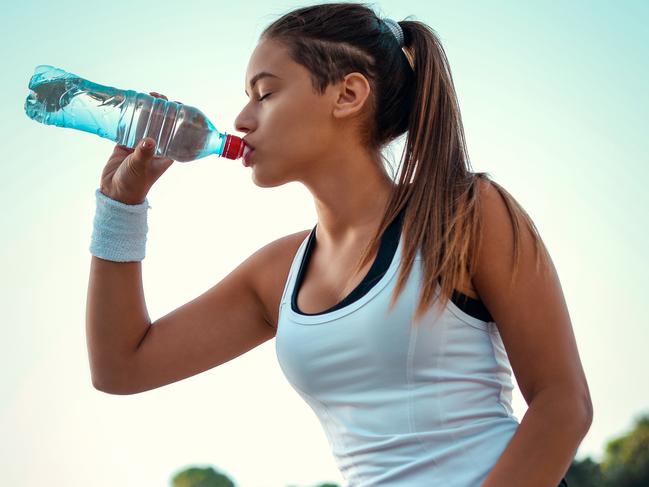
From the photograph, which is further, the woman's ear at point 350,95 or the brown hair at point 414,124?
the woman's ear at point 350,95

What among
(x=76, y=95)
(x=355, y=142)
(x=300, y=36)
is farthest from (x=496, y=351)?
(x=76, y=95)

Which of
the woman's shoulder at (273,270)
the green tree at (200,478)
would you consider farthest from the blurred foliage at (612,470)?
the woman's shoulder at (273,270)

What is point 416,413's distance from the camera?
4.15 feet

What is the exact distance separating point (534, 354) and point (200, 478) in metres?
7.18

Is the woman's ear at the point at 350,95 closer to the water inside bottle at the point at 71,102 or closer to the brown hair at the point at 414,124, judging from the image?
the brown hair at the point at 414,124

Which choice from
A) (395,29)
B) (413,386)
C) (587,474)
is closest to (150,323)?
(413,386)

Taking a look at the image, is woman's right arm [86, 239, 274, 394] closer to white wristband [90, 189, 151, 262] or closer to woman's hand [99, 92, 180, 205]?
white wristband [90, 189, 151, 262]

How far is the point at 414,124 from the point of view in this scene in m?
1.49

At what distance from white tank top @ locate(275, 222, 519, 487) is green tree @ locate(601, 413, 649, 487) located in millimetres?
6552

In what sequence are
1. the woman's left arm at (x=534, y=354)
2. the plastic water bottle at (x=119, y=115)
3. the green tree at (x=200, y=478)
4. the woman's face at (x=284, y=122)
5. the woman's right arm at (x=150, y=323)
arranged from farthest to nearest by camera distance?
the green tree at (x=200, y=478) → the plastic water bottle at (x=119, y=115) → the woman's right arm at (x=150, y=323) → the woman's face at (x=284, y=122) → the woman's left arm at (x=534, y=354)

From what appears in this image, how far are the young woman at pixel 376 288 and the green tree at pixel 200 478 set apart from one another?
6.60 meters

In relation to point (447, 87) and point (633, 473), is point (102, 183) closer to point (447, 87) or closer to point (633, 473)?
point (447, 87)

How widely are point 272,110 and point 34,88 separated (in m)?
0.67

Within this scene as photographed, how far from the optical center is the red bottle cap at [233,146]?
1480mm
